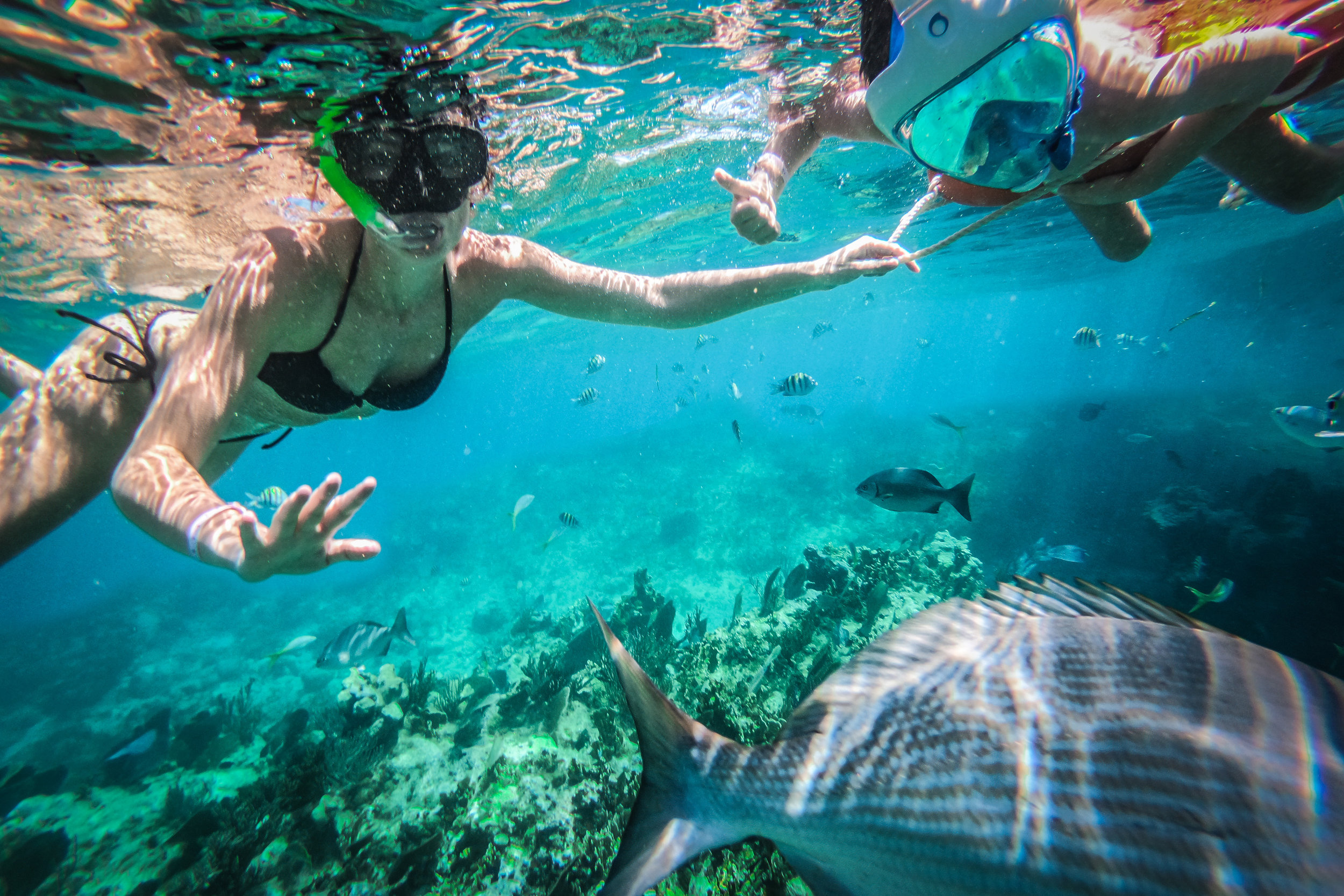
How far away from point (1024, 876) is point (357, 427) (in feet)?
236

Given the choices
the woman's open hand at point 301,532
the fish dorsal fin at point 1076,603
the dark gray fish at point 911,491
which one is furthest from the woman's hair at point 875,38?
the dark gray fish at point 911,491

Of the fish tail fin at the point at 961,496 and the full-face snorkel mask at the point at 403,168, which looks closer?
the full-face snorkel mask at the point at 403,168

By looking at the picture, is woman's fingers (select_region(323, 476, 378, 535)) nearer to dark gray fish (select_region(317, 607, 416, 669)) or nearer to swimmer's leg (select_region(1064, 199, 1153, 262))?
swimmer's leg (select_region(1064, 199, 1153, 262))

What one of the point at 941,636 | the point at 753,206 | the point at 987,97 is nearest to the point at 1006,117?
the point at 987,97

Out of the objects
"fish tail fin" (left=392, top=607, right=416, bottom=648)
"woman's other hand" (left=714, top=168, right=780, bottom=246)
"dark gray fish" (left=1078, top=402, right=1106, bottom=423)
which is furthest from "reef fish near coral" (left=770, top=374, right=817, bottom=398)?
"dark gray fish" (left=1078, top=402, right=1106, bottom=423)

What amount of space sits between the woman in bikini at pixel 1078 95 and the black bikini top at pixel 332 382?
2.25 m

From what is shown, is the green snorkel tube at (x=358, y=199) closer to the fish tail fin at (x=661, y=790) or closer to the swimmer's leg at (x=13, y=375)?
the fish tail fin at (x=661, y=790)

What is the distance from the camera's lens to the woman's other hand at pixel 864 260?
8.86ft

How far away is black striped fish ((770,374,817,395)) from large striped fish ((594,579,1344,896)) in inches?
282

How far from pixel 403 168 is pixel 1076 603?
3.60 meters

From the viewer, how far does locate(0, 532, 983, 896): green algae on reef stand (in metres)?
4.16

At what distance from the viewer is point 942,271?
1118 inches

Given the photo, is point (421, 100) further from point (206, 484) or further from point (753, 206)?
point (206, 484)

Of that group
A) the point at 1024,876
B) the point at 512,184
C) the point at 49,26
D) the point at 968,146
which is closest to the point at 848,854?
the point at 1024,876
